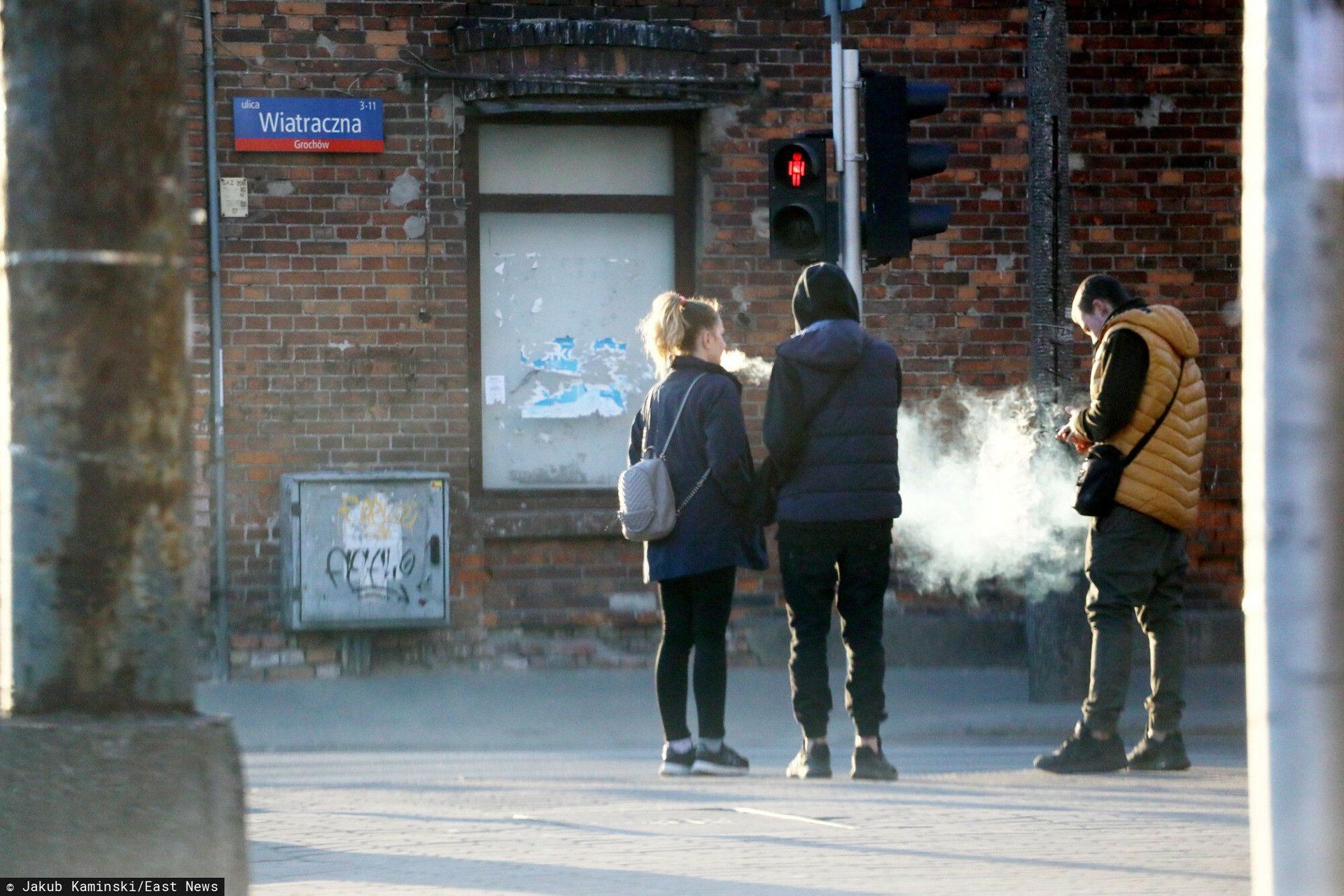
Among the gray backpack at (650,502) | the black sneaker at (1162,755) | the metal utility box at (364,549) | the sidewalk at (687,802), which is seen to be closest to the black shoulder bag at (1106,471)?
the black sneaker at (1162,755)

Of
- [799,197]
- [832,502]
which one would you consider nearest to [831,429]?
[832,502]

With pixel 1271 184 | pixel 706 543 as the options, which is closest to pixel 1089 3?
pixel 706 543

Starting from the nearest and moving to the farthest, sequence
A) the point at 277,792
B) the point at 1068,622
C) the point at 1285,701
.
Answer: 1. the point at 1285,701
2. the point at 277,792
3. the point at 1068,622

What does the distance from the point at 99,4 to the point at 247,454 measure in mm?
8078

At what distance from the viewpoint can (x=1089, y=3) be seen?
1134cm

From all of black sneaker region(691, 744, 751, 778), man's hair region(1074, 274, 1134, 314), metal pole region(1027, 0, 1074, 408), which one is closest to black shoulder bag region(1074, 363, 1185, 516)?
man's hair region(1074, 274, 1134, 314)

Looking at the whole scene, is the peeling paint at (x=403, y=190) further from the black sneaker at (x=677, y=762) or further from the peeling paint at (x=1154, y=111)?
Result: the black sneaker at (x=677, y=762)

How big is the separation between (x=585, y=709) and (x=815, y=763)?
2616mm

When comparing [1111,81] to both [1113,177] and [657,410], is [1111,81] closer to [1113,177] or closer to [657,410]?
[1113,177]

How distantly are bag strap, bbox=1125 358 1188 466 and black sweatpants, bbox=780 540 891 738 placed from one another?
97cm

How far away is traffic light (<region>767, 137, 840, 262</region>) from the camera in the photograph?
910 cm

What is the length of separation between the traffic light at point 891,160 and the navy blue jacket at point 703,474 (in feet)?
5.89

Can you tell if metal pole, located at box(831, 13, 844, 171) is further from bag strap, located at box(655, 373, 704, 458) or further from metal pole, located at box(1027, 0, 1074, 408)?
bag strap, located at box(655, 373, 704, 458)

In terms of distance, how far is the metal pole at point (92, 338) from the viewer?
295cm
